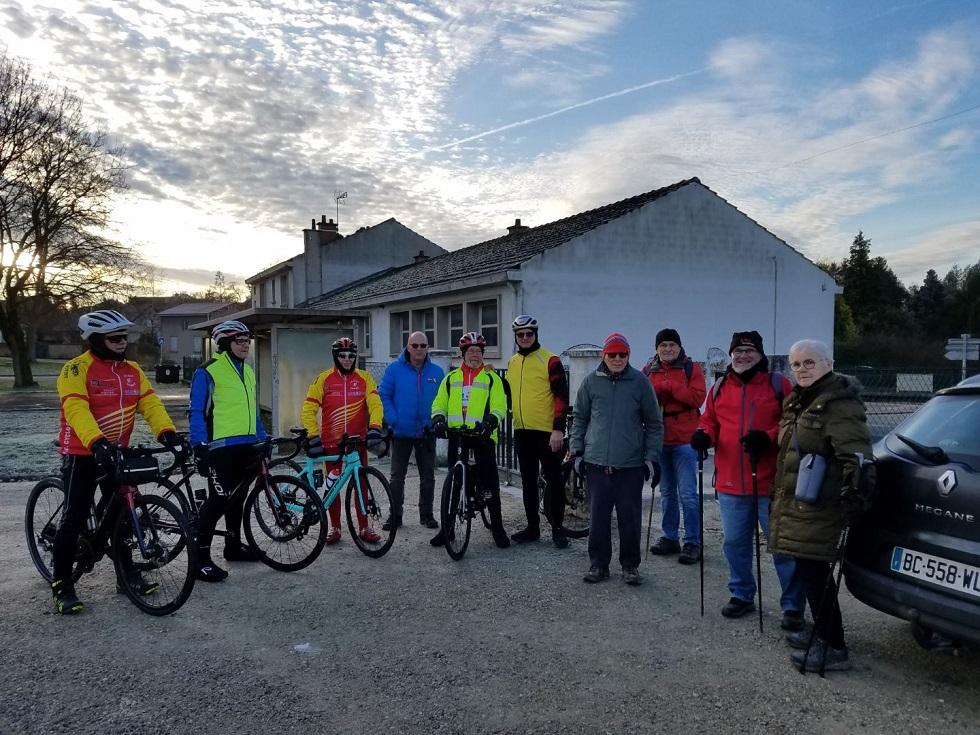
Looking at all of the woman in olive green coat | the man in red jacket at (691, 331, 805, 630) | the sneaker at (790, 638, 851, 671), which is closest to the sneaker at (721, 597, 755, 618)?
the man in red jacket at (691, 331, 805, 630)

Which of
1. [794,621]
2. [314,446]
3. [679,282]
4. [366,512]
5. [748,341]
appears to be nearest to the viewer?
[794,621]

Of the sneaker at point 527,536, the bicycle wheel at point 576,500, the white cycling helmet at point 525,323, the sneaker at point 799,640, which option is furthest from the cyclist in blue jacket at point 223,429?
the sneaker at point 799,640

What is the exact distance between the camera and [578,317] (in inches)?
663

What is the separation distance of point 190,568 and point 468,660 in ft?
6.24

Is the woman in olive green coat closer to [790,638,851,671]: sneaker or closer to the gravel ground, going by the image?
[790,638,851,671]: sneaker

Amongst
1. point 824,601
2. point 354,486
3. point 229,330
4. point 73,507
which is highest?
point 229,330

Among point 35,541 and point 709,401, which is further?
point 35,541

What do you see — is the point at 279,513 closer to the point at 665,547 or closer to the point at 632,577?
the point at 632,577

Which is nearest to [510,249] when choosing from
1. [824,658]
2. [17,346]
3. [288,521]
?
[288,521]

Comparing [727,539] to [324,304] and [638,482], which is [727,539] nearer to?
[638,482]

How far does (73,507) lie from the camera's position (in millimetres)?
4699

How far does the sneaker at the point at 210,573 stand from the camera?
5281 millimetres

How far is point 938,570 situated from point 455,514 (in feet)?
11.4

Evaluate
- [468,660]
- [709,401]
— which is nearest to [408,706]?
[468,660]
